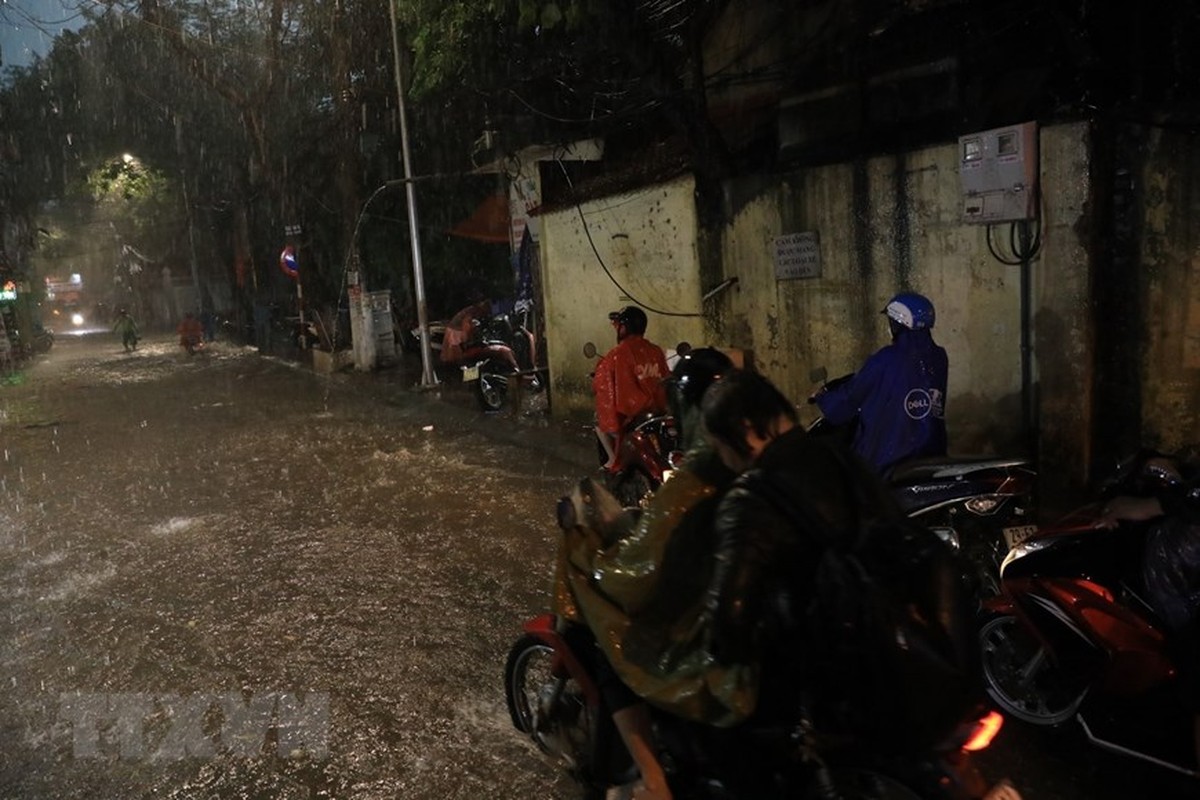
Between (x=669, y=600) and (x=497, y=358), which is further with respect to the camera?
(x=497, y=358)

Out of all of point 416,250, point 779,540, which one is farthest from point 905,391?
point 416,250

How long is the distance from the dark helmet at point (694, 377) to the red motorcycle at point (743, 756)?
43.3 inches

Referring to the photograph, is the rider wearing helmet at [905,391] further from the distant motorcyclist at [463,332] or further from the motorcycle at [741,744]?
the distant motorcyclist at [463,332]

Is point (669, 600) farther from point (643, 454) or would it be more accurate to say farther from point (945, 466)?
point (643, 454)

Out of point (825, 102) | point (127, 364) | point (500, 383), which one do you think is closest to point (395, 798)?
point (825, 102)

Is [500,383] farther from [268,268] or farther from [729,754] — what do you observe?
[268,268]

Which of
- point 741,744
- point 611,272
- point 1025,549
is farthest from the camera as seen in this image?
point 611,272

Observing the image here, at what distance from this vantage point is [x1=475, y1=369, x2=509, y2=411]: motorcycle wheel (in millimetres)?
12328

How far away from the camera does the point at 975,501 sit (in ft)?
12.5

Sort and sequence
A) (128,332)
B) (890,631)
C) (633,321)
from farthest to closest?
(128,332), (633,321), (890,631)

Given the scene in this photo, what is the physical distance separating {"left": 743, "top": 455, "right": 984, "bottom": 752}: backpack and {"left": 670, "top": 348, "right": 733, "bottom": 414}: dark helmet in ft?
5.61

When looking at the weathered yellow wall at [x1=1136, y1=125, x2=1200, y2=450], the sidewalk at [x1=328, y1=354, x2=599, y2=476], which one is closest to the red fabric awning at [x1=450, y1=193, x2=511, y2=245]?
the sidewalk at [x1=328, y1=354, x2=599, y2=476]

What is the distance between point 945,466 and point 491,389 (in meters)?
9.01

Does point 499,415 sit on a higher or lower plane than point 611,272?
lower
